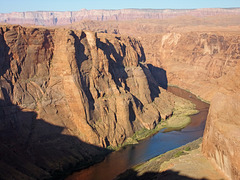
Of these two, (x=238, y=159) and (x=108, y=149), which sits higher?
(x=238, y=159)

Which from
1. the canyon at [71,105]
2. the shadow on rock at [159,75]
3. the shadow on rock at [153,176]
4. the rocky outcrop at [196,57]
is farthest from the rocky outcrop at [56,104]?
the shadow on rock at [159,75]

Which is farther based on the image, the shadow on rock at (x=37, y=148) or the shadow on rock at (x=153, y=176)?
the shadow on rock at (x=37, y=148)

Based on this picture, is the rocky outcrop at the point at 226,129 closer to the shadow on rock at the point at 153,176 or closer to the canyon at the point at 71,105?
the canyon at the point at 71,105

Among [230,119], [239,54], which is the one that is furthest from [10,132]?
[239,54]

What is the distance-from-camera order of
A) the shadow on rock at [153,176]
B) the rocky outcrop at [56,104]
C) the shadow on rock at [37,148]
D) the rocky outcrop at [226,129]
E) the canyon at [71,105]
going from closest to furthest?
the rocky outcrop at [226,129], the shadow on rock at [153,176], the canyon at [71,105], the shadow on rock at [37,148], the rocky outcrop at [56,104]

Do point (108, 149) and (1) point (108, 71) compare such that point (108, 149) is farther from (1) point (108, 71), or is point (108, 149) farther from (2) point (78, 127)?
(1) point (108, 71)

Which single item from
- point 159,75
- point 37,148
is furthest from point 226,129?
point 159,75
